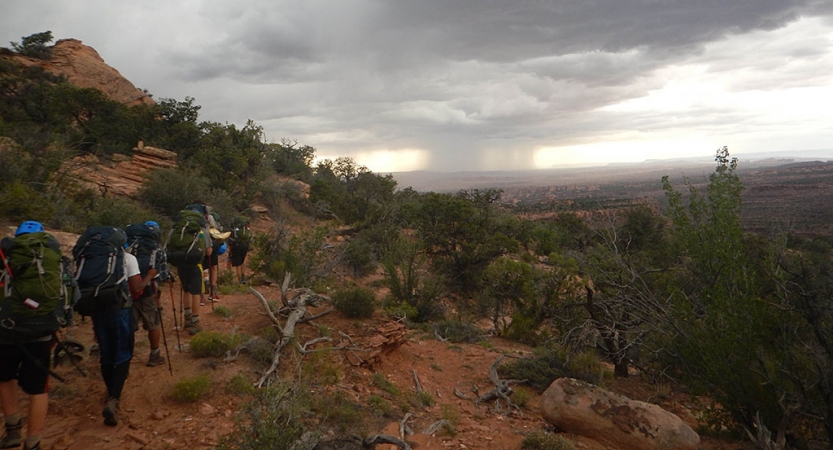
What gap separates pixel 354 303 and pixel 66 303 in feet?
18.0

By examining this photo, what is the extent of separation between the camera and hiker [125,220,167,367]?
5191mm

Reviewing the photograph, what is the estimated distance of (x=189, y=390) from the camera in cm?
481

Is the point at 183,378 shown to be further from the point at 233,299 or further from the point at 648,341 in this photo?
the point at 648,341

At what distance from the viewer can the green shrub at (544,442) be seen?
5203mm

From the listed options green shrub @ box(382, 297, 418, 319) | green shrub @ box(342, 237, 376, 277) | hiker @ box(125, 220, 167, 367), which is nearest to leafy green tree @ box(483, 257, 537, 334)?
green shrub @ box(382, 297, 418, 319)

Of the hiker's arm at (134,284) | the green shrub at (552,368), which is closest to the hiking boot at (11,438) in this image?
the hiker's arm at (134,284)

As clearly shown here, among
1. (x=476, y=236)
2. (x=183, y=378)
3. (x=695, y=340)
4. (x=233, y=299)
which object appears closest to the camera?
(x=183, y=378)

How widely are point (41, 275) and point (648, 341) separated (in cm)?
904

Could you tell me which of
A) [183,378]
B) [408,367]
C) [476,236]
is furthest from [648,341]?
[476,236]

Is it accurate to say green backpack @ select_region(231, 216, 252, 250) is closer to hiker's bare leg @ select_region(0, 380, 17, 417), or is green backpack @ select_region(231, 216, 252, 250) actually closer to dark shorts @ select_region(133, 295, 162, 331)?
dark shorts @ select_region(133, 295, 162, 331)

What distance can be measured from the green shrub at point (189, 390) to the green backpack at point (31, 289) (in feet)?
4.95

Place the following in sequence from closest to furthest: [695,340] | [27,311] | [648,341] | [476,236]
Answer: [27,311], [695,340], [648,341], [476,236]

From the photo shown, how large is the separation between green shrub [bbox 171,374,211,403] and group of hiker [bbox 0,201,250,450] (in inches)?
22.1

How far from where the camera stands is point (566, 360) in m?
7.93
